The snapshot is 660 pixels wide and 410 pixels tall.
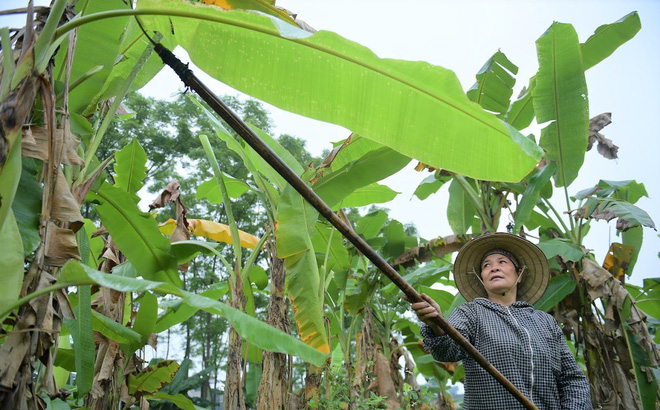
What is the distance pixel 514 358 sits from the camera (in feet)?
7.11

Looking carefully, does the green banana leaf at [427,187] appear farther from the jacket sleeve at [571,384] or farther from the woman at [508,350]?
the jacket sleeve at [571,384]

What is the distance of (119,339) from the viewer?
94.2 inches

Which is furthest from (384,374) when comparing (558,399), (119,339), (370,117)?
(370,117)

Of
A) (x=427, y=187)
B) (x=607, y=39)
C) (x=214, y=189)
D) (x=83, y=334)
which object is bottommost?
(x=83, y=334)

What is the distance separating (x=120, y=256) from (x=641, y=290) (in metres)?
4.09

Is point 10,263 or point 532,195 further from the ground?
point 532,195

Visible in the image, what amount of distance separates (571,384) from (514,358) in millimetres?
280

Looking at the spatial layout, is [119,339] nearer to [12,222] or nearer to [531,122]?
[12,222]

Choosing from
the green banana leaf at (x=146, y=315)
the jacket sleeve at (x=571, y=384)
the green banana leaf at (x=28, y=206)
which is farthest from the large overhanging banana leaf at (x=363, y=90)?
the green banana leaf at (x=146, y=315)

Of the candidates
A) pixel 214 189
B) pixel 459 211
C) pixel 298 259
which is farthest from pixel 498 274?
pixel 214 189

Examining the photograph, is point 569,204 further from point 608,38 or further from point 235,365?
point 235,365

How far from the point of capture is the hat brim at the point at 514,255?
2.69 metres

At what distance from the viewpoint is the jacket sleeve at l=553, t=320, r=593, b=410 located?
6.93 feet

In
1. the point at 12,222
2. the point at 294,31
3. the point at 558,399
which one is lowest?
the point at 558,399
